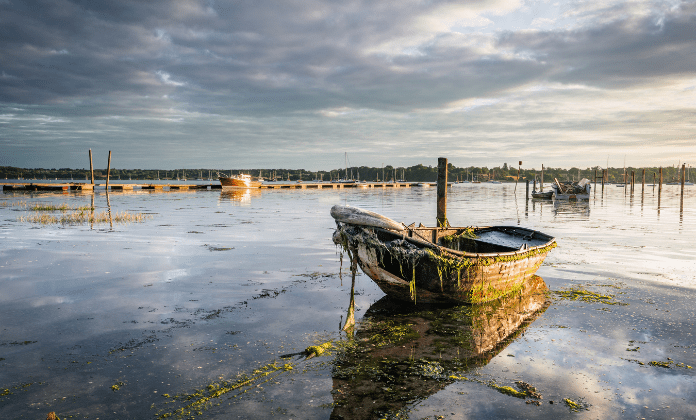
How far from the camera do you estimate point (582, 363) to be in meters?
6.63

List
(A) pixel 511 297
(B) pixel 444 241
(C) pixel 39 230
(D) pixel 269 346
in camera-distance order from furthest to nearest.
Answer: (C) pixel 39 230 → (B) pixel 444 241 → (A) pixel 511 297 → (D) pixel 269 346

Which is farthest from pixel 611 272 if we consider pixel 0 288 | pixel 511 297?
pixel 0 288

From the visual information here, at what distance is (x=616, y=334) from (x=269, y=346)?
6355mm

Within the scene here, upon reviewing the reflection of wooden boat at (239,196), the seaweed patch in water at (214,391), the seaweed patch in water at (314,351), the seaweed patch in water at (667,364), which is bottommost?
the seaweed patch in water at (667,364)

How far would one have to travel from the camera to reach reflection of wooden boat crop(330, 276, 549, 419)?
5.59 m

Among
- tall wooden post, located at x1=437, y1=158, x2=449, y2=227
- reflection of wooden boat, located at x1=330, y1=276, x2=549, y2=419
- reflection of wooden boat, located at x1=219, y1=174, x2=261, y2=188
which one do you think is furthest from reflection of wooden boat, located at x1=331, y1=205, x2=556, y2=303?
reflection of wooden boat, located at x1=219, y1=174, x2=261, y2=188

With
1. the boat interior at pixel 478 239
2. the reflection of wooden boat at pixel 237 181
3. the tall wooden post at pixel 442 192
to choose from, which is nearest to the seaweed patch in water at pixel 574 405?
the boat interior at pixel 478 239

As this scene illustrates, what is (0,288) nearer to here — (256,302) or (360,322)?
(256,302)

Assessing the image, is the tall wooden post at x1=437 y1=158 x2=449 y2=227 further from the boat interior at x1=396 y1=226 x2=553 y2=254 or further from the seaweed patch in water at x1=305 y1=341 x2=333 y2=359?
the seaweed patch in water at x1=305 y1=341 x2=333 y2=359

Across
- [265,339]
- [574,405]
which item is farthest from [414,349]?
[265,339]

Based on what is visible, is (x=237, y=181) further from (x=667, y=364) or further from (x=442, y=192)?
(x=667, y=364)

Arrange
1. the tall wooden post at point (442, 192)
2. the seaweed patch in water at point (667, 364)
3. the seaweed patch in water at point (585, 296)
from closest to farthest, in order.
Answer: the seaweed patch in water at point (667, 364) < the seaweed patch in water at point (585, 296) < the tall wooden post at point (442, 192)

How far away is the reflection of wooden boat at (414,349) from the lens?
5.59m

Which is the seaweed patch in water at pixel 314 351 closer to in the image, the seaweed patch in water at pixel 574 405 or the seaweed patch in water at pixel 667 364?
the seaweed patch in water at pixel 574 405
